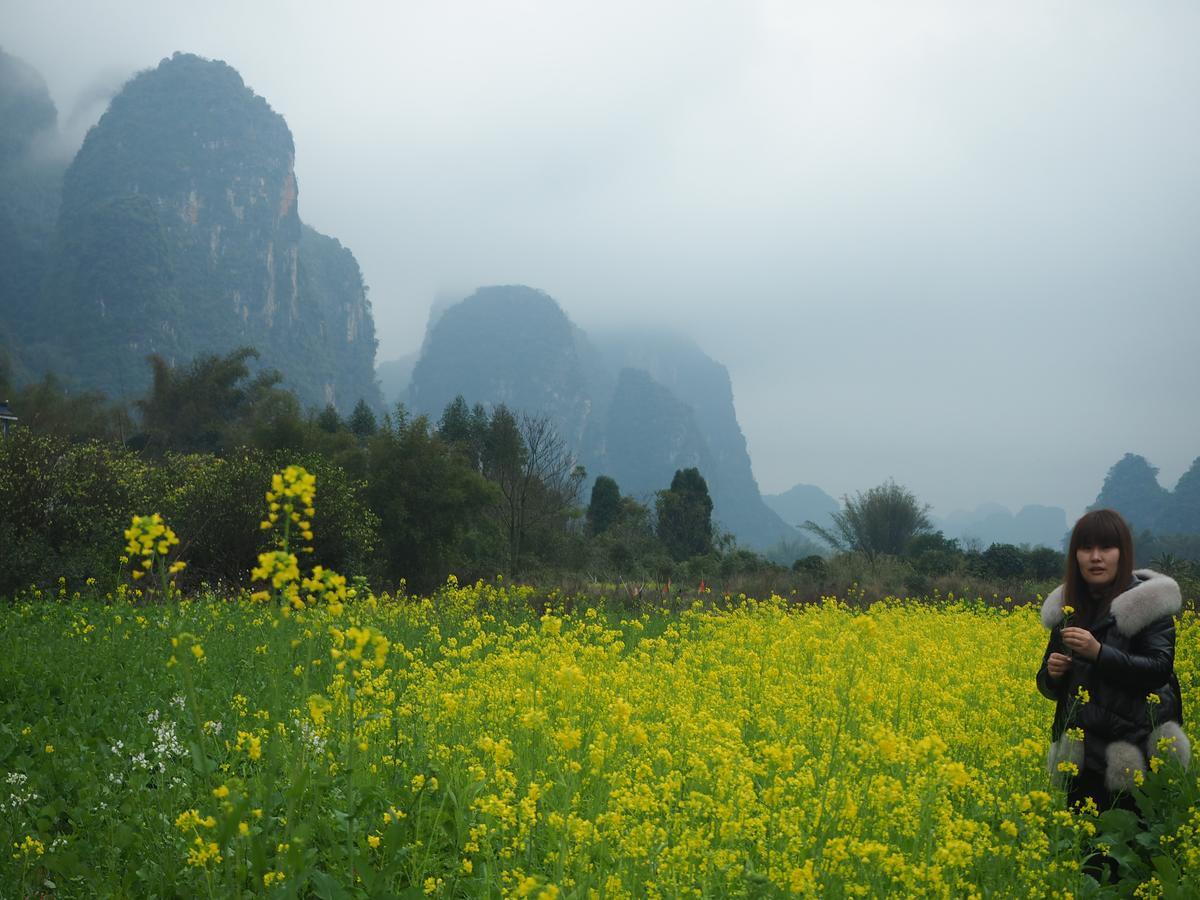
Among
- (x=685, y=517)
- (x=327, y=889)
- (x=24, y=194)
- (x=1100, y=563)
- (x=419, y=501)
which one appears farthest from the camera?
(x=24, y=194)

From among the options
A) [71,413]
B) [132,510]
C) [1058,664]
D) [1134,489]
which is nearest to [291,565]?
[1058,664]

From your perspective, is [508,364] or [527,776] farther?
[508,364]

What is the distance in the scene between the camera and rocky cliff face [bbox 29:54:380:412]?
90.1 metres

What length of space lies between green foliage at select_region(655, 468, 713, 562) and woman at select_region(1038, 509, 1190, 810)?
92.2 ft

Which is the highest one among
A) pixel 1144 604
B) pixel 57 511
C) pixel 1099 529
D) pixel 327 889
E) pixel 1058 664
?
pixel 1099 529

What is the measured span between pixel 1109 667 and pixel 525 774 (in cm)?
273

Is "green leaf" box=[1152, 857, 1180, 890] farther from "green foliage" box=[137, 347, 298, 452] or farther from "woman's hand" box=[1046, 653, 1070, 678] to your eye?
"green foliage" box=[137, 347, 298, 452]

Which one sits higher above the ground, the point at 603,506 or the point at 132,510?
the point at 603,506

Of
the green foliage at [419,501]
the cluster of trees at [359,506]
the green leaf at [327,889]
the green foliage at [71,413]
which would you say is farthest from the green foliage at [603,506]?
the green leaf at [327,889]

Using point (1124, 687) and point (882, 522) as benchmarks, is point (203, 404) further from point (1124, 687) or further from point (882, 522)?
point (1124, 687)

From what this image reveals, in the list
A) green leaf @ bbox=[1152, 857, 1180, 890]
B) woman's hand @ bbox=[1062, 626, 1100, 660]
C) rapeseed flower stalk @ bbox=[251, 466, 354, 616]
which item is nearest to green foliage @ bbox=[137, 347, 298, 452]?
rapeseed flower stalk @ bbox=[251, 466, 354, 616]

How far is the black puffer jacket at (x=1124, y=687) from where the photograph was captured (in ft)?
11.3

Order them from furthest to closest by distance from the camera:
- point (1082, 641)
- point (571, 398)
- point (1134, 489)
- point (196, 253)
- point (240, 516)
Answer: point (571, 398)
point (196, 253)
point (1134, 489)
point (240, 516)
point (1082, 641)

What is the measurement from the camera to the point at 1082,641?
337 centimetres
